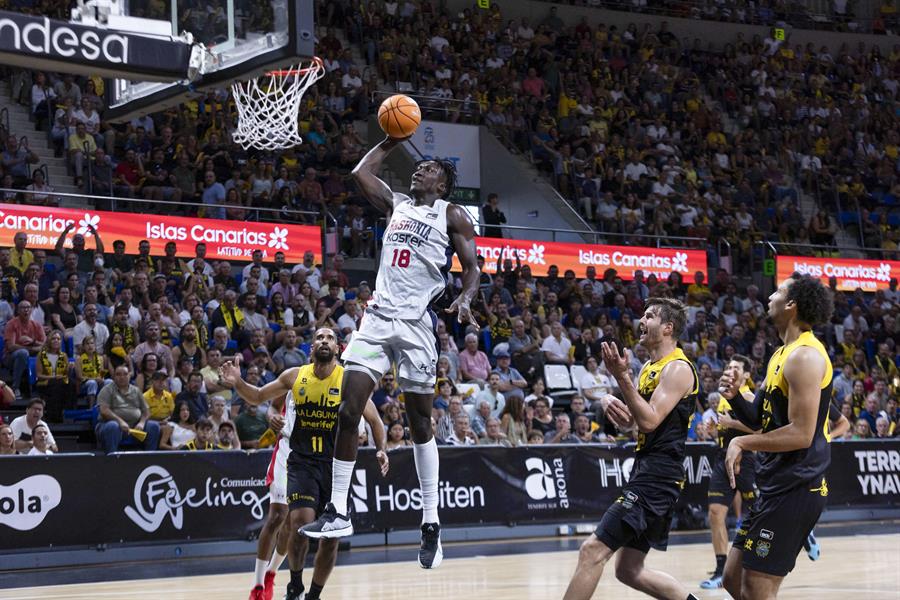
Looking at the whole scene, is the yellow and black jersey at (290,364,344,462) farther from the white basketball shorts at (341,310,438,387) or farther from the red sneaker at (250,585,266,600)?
the white basketball shorts at (341,310,438,387)

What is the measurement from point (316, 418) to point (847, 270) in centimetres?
2001

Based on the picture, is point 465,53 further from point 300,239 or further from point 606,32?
point 300,239

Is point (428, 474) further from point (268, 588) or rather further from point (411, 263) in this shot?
point (268, 588)

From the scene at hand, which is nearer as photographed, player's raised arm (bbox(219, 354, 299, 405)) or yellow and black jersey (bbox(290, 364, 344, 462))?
yellow and black jersey (bbox(290, 364, 344, 462))

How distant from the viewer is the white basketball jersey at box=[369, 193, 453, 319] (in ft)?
24.3

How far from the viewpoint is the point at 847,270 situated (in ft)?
88.5

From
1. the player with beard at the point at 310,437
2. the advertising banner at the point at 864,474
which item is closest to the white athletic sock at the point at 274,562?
the player with beard at the point at 310,437

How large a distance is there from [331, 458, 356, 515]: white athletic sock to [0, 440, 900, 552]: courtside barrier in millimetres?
6438

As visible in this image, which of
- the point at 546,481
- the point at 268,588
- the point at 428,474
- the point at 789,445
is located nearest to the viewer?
the point at 789,445

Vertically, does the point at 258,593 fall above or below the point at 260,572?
below

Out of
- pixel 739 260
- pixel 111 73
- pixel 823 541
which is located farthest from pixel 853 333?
pixel 111 73

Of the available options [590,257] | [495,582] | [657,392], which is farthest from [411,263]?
[590,257]

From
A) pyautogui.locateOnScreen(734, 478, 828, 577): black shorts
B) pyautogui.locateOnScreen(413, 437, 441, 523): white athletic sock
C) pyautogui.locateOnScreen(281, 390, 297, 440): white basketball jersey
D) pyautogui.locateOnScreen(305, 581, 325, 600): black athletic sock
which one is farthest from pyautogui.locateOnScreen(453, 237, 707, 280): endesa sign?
pyautogui.locateOnScreen(734, 478, 828, 577): black shorts

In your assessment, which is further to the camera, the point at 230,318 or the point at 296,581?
the point at 230,318
